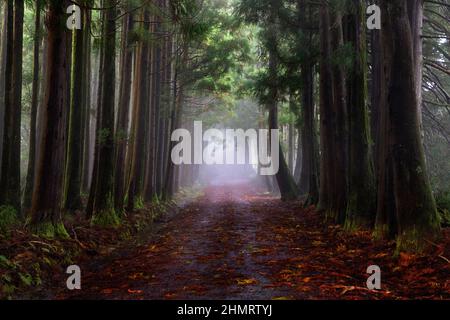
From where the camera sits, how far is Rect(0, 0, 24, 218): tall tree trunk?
12.8m

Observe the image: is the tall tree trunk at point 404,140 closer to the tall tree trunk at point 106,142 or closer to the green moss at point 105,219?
the tall tree trunk at point 106,142

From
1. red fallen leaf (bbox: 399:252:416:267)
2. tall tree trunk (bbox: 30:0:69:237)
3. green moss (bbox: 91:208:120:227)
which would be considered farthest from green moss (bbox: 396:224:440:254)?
green moss (bbox: 91:208:120:227)

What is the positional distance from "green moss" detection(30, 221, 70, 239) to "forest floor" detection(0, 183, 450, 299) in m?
0.38

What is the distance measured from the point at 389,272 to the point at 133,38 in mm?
10644

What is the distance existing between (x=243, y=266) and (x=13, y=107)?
840 centimetres

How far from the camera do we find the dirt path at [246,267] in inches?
260

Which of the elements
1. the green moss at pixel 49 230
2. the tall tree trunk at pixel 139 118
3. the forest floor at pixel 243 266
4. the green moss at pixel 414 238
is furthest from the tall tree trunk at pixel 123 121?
the green moss at pixel 414 238

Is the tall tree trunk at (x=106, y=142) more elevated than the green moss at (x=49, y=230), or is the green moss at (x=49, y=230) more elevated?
the tall tree trunk at (x=106, y=142)

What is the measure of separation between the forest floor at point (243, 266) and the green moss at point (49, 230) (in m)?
0.38

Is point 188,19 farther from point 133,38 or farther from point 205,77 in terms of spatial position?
point 205,77

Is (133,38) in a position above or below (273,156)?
above

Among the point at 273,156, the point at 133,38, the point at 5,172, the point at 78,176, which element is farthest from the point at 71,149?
the point at 273,156

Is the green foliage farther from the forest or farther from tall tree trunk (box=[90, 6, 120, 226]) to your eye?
tall tree trunk (box=[90, 6, 120, 226])

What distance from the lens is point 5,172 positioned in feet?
41.7
